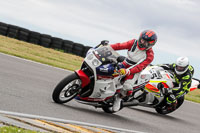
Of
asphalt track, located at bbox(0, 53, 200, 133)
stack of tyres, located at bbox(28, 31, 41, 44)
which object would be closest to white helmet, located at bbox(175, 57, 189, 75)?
asphalt track, located at bbox(0, 53, 200, 133)

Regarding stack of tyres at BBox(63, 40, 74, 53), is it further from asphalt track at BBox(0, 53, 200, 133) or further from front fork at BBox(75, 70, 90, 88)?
front fork at BBox(75, 70, 90, 88)

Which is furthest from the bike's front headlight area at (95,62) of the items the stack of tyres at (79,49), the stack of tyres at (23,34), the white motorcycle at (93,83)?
the stack of tyres at (23,34)

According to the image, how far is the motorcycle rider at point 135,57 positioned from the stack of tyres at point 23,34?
17.1 m

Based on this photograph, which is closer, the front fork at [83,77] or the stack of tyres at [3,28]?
the front fork at [83,77]

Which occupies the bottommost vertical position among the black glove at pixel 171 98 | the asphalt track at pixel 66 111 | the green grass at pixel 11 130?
the green grass at pixel 11 130

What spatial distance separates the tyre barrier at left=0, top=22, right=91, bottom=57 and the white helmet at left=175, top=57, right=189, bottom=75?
13.9 metres

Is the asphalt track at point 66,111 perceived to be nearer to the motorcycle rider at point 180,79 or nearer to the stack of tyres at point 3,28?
the motorcycle rider at point 180,79

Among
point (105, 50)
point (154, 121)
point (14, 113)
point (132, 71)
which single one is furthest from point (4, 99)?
point (154, 121)

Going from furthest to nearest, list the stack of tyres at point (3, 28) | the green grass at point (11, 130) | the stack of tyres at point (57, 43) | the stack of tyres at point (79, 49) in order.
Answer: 1. the stack of tyres at point (3, 28)
2. the stack of tyres at point (57, 43)
3. the stack of tyres at point (79, 49)
4. the green grass at point (11, 130)

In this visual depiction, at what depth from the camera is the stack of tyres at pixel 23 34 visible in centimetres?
2400

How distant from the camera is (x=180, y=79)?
10055 mm

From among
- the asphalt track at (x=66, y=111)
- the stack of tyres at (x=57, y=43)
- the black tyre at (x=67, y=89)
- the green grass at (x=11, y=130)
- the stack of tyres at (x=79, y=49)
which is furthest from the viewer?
the stack of tyres at (x=57, y=43)

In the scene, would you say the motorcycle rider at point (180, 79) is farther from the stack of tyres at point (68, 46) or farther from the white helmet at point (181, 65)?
the stack of tyres at point (68, 46)

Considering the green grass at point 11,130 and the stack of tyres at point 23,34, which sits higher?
the stack of tyres at point 23,34
